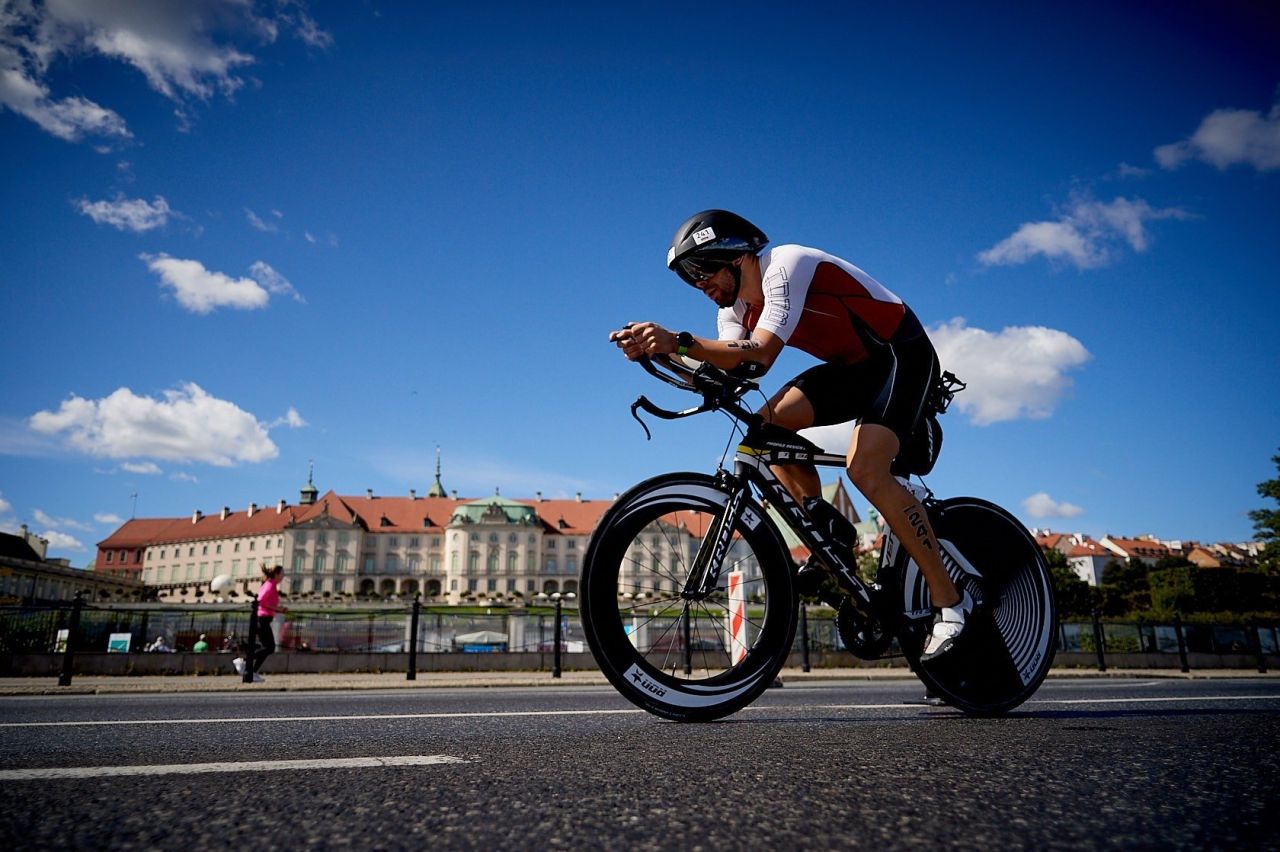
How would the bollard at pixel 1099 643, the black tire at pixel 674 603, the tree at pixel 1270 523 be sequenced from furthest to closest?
the tree at pixel 1270 523 < the bollard at pixel 1099 643 < the black tire at pixel 674 603

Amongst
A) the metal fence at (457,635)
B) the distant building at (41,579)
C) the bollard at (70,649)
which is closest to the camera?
the bollard at (70,649)

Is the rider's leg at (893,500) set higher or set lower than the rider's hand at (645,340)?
lower

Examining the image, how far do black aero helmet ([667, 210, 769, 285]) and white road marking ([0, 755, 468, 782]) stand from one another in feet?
6.91

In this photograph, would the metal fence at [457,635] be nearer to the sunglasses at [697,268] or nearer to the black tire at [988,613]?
the black tire at [988,613]

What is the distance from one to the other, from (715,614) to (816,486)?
2.32ft

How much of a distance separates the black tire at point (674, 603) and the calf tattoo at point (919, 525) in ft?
1.84

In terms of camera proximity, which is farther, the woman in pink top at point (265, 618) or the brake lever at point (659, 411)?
the woman in pink top at point (265, 618)

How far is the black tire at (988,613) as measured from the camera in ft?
10.6

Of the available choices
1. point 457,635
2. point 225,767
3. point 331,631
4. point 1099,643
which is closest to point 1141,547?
point 1099,643

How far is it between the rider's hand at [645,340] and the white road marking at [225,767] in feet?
4.76

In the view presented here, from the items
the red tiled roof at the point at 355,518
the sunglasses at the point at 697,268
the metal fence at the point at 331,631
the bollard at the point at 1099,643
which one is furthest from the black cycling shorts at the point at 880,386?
the red tiled roof at the point at 355,518

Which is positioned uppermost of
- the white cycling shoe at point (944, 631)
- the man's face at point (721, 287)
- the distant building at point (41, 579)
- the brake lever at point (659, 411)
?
the distant building at point (41, 579)

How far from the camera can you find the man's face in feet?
10.5

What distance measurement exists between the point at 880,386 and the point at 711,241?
0.95 m
